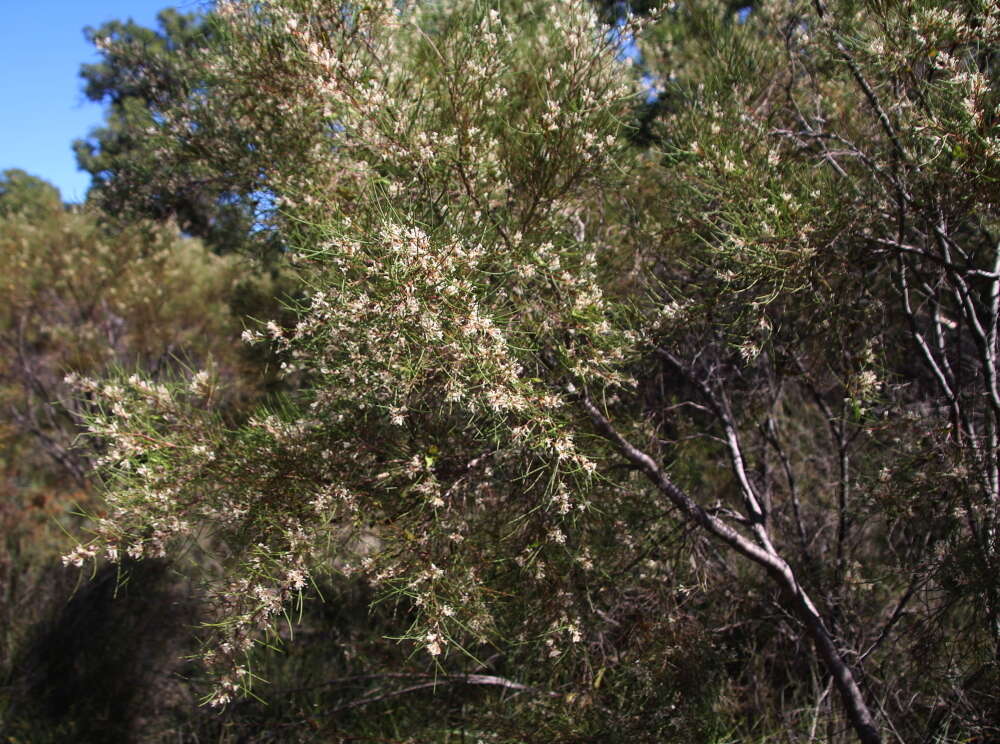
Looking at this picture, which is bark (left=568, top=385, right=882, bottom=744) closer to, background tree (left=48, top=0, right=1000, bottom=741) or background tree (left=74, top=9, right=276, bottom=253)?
background tree (left=48, top=0, right=1000, bottom=741)

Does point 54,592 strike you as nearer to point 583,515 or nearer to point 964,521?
point 583,515

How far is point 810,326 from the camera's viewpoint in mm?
3100

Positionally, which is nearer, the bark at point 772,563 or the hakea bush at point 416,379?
the hakea bush at point 416,379

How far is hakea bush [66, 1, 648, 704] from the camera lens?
2.44m

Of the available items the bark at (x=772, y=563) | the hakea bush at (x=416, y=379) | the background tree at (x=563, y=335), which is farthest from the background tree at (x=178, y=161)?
the bark at (x=772, y=563)

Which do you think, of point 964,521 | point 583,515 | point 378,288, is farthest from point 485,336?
point 964,521

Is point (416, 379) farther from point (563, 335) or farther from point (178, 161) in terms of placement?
point (178, 161)

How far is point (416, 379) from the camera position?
245cm

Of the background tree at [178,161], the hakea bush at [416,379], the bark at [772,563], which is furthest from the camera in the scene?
the background tree at [178,161]

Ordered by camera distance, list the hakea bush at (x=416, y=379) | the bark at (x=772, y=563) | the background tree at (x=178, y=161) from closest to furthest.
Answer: the hakea bush at (x=416, y=379), the bark at (x=772, y=563), the background tree at (x=178, y=161)

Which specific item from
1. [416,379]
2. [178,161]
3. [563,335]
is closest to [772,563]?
[563,335]

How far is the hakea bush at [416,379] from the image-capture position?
244cm

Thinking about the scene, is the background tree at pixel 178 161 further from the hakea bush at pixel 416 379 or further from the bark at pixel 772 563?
the bark at pixel 772 563

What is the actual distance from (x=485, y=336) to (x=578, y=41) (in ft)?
4.54
